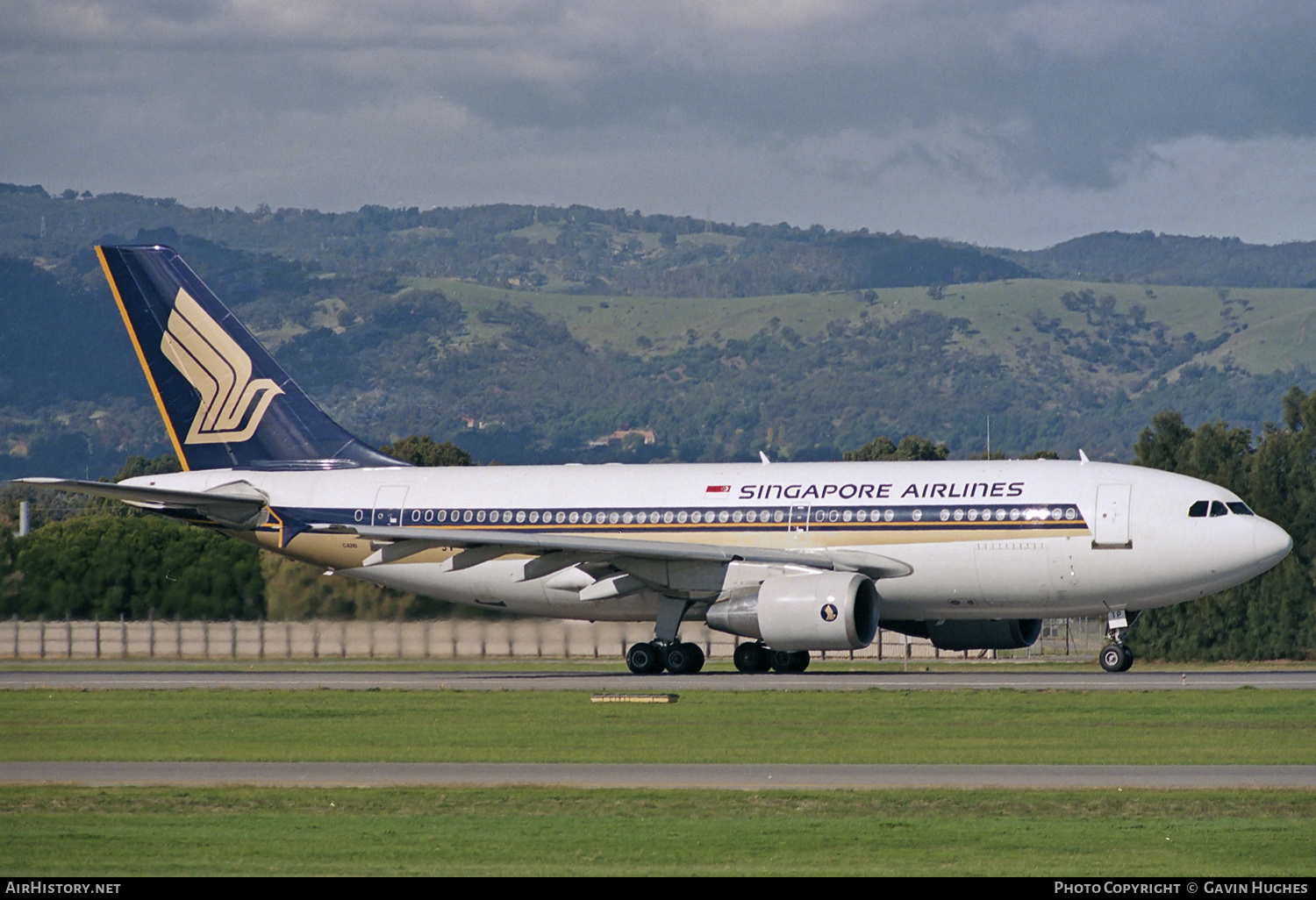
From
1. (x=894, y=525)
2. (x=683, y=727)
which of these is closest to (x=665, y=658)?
(x=894, y=525)

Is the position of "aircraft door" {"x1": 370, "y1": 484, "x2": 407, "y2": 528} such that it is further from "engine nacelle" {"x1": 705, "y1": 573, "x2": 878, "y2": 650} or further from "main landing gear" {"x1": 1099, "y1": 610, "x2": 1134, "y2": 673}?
"main landing gear" {"x1": 1099, "y1": 610, "x2": 1134, "y2": 673}

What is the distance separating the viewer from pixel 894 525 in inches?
1567

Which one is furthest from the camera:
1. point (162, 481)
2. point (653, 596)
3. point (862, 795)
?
point (162, 481)

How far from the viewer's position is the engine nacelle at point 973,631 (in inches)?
1652

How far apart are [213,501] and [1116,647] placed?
21454 millimetres

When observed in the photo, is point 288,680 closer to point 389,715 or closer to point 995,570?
point 389,715

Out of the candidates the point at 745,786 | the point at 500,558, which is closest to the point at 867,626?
the point at 500,558

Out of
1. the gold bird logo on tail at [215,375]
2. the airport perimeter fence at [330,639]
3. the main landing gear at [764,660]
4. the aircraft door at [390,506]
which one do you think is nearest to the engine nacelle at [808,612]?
the main landing gear at [764,660]

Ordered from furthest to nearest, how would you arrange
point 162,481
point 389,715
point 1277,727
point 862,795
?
1. point 162,481
2. point 389,715
3. point 1277,727
4. point 862,795

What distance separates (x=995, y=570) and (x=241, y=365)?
2036 cm

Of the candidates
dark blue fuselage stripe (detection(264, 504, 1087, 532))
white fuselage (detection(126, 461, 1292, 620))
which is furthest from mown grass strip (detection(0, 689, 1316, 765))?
dark blue fuselage stripe (detection(264, 504, 1087, 532))

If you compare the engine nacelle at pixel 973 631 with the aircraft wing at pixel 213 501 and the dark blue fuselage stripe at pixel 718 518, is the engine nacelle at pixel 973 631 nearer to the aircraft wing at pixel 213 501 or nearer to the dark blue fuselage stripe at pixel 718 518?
the dark blue fuselage stripe at pixel 718 518

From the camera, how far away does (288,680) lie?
40750mm

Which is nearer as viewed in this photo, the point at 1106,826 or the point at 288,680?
the point at 1106,826
